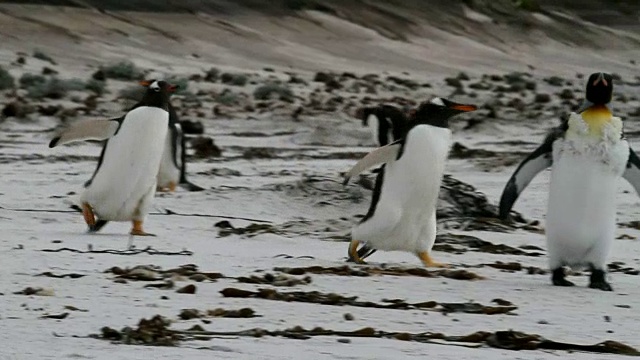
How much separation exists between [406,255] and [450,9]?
137 feet

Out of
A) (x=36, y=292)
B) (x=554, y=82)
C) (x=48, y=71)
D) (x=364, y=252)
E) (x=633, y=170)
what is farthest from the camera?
(x=554, y=82)

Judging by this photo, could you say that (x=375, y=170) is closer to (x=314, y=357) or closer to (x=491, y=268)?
(x=491, y=268)

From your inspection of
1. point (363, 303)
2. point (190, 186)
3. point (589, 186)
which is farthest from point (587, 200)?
point (190, 186)

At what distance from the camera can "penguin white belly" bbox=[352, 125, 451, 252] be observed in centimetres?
677

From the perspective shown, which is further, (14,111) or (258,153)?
(14,111)

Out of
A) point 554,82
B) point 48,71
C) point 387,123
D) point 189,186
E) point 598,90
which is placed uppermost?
point 598,90

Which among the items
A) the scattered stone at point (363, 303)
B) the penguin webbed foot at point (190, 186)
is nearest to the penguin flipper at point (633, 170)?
the scattered stone at point (363, 303)

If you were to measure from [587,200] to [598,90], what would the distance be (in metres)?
0.44

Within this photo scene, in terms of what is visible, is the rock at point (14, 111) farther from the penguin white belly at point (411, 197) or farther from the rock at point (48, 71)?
the penguin white belly at point (411, 197)

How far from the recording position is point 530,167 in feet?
21.9

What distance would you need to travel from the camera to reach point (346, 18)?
44.9 m

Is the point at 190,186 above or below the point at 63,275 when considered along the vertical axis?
below

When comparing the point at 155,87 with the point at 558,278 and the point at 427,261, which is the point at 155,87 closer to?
the point at 427,261

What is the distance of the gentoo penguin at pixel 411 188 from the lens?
678cm
